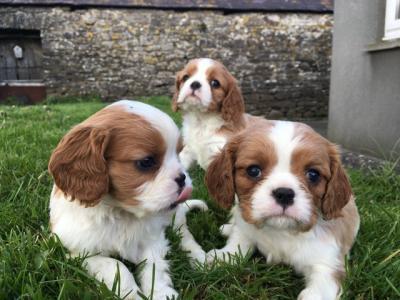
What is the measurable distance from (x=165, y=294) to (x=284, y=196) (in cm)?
79

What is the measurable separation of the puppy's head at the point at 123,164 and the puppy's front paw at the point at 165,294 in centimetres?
41

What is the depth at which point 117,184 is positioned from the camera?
7.41 ft

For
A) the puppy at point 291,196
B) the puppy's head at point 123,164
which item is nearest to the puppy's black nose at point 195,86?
the puppy at point 291,196

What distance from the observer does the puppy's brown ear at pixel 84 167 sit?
2.20 meters

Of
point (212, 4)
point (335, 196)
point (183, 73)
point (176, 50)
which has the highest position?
point (212, 4)

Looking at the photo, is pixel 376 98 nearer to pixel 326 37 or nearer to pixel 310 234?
pixel 310 234

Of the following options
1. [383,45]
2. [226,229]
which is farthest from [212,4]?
[226,229]

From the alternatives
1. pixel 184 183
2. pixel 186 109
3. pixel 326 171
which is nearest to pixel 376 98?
pixel 186 109

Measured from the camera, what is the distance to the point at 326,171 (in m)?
2.44

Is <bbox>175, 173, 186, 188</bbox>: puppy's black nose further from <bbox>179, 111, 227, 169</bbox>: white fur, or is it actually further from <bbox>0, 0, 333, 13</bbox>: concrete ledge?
<bbox>0, 0, 333, 13</bbox>: concrete ledge

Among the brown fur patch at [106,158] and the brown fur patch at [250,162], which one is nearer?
the brown fur patch at [106,158]

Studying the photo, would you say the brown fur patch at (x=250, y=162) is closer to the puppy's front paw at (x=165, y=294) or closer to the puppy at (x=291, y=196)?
the puppy at (x=291, y=196)

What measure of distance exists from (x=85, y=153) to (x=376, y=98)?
17.9 ft

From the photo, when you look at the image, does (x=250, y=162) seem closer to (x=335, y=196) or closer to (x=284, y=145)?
(x=284, y=145)
